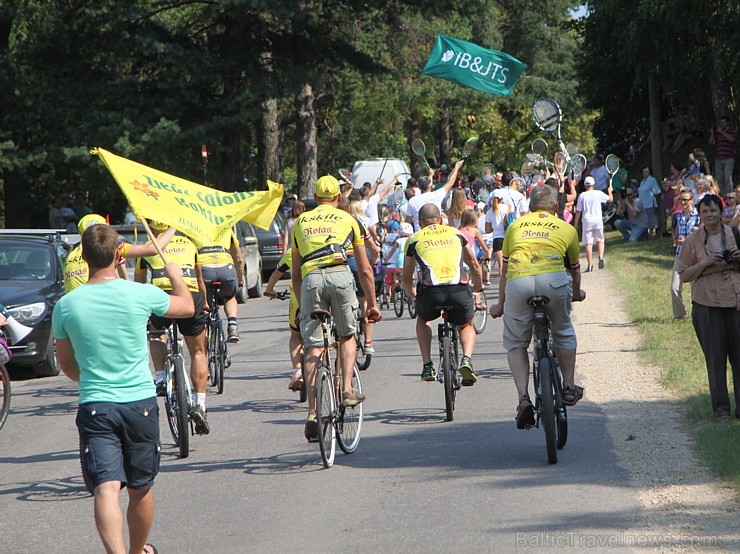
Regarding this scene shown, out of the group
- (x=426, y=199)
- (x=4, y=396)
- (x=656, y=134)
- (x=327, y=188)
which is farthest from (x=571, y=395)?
(x=656, y=134)

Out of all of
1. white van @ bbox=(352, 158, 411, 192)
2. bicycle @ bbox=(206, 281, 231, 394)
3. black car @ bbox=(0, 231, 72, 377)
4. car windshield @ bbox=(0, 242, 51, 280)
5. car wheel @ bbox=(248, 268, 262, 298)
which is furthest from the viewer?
white van @ bbox=(352, 158, 411, 192)

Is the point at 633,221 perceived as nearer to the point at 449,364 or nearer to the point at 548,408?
the point at 449,364

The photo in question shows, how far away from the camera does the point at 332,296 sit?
8.70 m

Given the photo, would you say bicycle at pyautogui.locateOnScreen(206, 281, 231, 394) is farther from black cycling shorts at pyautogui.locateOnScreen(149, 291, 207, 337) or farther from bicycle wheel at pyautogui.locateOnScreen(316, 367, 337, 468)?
bicycle wheel at pyautogui.locateOnScreen(316, 367, 337, 468)

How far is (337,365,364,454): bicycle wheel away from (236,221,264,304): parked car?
14.1 metres

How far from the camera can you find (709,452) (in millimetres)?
8094

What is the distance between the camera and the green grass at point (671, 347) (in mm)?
8158

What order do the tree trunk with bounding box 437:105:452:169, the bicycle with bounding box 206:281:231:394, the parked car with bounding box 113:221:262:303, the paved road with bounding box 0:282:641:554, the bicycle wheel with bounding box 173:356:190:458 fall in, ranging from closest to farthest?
the paved road with bounding box 0:282:641:554, the bicycle wheel with bounding box 173:356:190:458, the bicycle with bounding box 206:281:231:394, the parked car with bounding box 113:221:262:303, the tree trunk with bounding box 437:105:452:169

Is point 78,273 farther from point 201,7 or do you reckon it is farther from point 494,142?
point 494,142

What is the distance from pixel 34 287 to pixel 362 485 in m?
8.15

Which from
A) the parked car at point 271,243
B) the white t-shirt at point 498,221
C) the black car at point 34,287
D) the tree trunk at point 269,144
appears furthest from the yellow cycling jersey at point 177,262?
the tree trunk at point 269,144

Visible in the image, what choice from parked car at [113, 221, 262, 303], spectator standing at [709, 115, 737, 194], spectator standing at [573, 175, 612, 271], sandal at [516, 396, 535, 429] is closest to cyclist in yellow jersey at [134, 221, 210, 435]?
sandal at [516, 396, 535, 429]

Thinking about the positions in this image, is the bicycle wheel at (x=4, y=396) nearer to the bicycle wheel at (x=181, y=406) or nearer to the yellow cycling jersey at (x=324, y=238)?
the bicycle wheel at (x=181, y=406)

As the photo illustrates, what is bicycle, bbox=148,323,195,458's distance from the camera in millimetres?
8789
